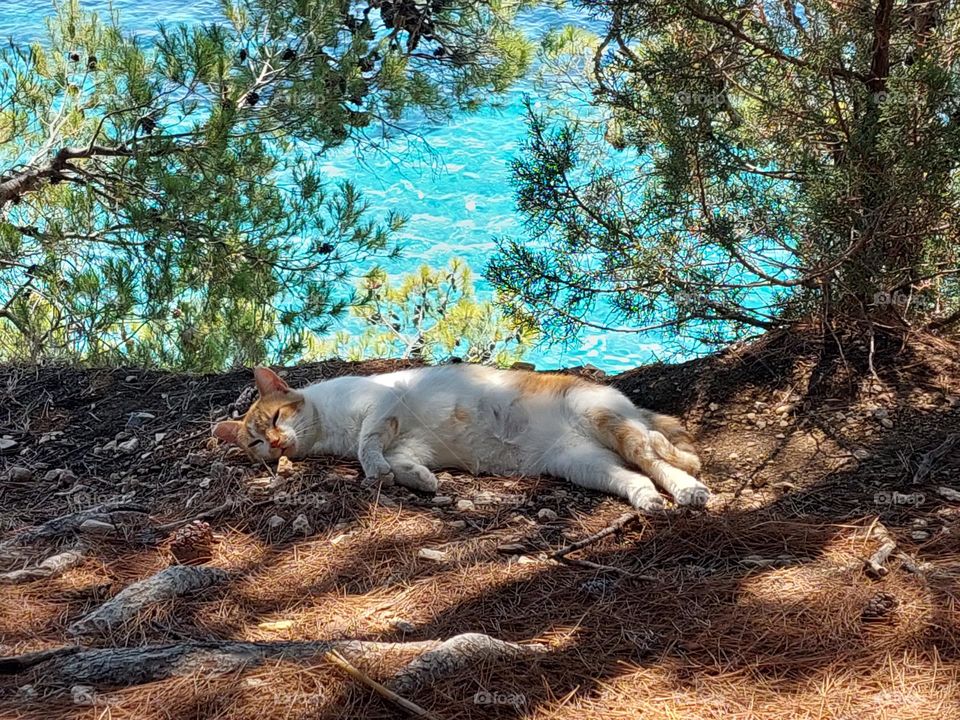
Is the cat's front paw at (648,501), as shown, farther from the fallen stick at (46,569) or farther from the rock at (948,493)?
the fallen stick at (46,569)

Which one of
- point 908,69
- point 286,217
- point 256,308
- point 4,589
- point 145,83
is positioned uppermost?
point 908,69

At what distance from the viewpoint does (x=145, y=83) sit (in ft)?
15.2

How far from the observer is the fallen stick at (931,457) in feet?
9.42

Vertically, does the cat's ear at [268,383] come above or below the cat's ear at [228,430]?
above

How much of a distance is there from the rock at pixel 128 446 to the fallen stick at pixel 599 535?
193cm

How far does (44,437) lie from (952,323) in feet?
12.4

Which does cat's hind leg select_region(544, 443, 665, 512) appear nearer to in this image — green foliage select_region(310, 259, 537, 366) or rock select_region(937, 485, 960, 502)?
rock select_region(937, 485, 960, 502)

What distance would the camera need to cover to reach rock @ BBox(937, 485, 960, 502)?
8.97ft

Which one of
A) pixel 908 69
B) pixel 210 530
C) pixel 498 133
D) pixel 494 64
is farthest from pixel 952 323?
pixel 498 133

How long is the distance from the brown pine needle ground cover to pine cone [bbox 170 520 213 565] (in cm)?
4

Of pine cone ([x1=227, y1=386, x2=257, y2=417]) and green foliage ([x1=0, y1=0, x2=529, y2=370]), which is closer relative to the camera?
pine cone ([x1=227, y1=386, x2=257, y2=417])

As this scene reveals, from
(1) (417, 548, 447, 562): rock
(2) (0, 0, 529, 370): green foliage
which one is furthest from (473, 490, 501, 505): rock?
(2) (0, 0, 529, 370): green foliage

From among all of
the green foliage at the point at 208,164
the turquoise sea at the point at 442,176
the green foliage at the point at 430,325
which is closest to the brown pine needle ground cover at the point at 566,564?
the green foliage at the point at 208,164

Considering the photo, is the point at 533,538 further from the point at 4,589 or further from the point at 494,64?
the point at 494,64
